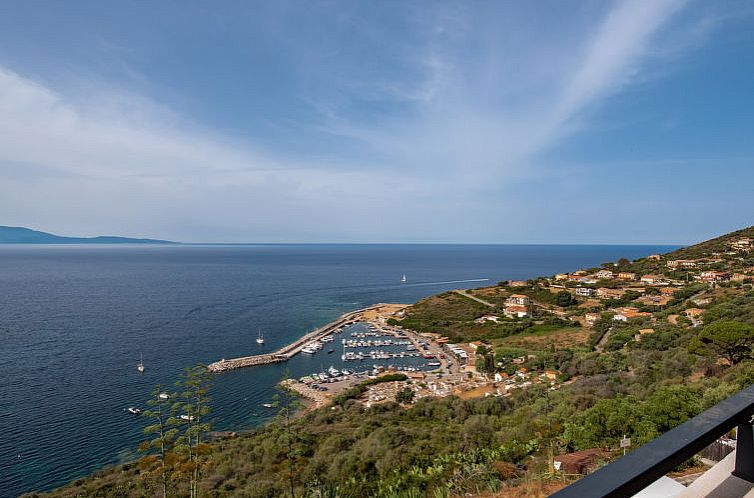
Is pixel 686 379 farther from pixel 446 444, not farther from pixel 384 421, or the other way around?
pixel 384 421

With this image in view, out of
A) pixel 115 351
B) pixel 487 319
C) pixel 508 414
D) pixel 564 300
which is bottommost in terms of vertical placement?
pixel 115 351

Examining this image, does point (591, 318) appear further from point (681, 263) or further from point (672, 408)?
point (672, 408)

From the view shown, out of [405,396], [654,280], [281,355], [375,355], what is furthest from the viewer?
[654,280]

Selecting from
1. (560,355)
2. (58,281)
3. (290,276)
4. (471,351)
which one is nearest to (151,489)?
(560,355)

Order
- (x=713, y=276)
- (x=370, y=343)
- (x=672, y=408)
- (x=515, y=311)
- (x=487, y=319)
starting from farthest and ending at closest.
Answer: (x=515, y=311)
(x=487, y=319)
(x=370, y=343)
(x=713, y=276)
(x=672, y=408)

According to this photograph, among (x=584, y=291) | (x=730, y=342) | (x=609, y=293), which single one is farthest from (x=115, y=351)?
(x=609, y=293)

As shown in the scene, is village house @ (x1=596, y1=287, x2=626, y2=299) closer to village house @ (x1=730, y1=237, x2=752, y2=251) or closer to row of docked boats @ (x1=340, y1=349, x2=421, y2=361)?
village house @ (x1=730, y1=237, x2=752, y2=251)

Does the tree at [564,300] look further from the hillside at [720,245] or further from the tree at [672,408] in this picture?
→ the tree at [672,408]

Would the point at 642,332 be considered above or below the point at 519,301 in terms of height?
above
